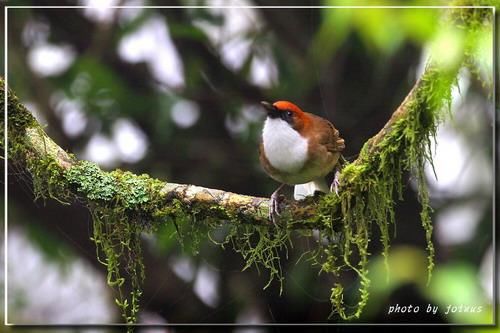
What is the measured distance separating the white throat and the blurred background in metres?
0.24

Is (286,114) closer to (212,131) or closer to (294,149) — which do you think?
(294,149)

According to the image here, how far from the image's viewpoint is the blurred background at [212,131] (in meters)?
2.81

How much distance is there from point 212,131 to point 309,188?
680mm

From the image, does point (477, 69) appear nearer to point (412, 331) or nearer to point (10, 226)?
point (412, 331)

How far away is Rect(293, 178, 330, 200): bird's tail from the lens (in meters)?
2.59

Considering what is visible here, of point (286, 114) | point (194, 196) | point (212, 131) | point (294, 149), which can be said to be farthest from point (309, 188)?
point (212, 131)

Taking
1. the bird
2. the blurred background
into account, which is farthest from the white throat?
the blurred background

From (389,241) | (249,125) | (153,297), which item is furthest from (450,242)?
(153,297)

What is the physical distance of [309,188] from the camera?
2648 millimetres

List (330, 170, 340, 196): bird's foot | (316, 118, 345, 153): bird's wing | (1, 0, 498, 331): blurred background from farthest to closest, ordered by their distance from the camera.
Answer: (1, 0, 498, 331): blurred background, (316, 118, 345, 153): bird's wing, (330, 170, 340, 196): bird's foot

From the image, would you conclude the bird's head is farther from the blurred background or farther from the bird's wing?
the blurred background

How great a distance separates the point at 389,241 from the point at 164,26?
4.21 feet

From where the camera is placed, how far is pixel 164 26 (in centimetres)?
298

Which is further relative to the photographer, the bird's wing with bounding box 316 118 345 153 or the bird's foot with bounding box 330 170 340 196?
the bird's wing with bounding box 316 118 345 153
